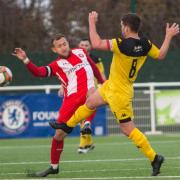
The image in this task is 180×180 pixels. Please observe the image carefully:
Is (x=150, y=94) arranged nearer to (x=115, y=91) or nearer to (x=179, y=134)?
(x=179, y=134)

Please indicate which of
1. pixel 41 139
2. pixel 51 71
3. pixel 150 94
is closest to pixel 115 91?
pixel 51 71

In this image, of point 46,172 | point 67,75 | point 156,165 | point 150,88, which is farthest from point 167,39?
point 150,88

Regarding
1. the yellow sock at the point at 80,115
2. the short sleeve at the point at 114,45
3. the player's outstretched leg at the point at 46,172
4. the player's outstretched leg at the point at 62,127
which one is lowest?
the player's outstretched leg at the point at 46,172

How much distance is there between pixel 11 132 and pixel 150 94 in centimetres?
370

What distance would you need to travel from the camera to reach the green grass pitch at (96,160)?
383 inches

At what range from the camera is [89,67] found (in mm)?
11922

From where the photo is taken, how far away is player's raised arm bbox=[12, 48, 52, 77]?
984 centimetres

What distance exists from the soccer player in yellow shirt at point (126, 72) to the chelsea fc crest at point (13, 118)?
9167 millimetres

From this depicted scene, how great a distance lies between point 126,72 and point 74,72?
6.50 feet

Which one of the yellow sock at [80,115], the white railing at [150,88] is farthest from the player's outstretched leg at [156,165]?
the white railing at [150,88]

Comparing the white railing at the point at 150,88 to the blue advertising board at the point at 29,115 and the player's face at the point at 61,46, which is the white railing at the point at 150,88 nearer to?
the blue advertising board at the point at 29,115

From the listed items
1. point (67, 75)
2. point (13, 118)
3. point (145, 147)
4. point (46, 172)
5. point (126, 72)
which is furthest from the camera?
point (13, 118)

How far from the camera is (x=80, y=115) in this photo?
32.7 feet

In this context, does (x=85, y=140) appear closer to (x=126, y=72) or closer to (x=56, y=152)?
(x=56, y=152)
